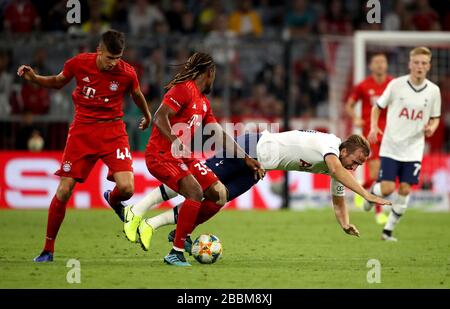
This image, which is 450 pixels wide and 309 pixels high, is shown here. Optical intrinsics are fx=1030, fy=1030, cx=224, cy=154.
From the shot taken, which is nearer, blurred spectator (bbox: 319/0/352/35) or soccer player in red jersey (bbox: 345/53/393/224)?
soccer player in red jersey (bbox: 345/53/393/224)

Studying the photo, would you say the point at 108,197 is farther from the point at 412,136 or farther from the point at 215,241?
the point at 412,136

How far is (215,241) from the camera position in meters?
10.8

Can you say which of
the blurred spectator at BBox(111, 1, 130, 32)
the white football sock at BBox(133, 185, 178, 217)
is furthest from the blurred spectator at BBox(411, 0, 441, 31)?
the white football sock at BBox(133, 185, 178, 217)

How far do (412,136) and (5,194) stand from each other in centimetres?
811

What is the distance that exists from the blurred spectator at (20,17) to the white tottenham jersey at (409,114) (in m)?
8.11

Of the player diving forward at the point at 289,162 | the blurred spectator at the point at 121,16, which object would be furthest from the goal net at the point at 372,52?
the player diving forward at the point at 289,162

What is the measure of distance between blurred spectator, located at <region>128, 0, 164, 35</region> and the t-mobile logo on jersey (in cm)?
1111

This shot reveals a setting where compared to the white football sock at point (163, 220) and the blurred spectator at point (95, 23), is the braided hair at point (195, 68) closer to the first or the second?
the white football sock at point (163, 220)

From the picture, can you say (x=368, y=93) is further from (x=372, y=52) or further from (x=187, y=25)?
(x=187, y=25)

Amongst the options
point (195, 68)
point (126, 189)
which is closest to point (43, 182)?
point (126, 189)

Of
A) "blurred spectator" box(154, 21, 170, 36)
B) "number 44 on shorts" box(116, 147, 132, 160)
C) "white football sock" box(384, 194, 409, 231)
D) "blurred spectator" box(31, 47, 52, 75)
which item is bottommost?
"white football sock" box(384, 194, 409, 231)

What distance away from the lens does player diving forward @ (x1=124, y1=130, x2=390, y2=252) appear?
10.4 m

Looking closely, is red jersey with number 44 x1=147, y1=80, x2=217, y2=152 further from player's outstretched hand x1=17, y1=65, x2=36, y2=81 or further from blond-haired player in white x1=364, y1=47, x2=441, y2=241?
blond-haired player in white x1=364, y1=47, x2=441, y2=241
